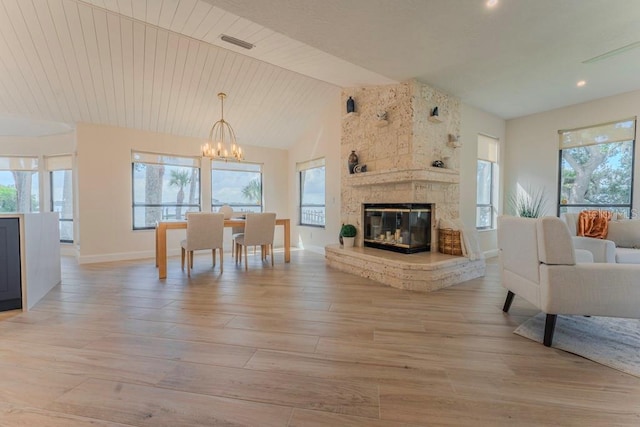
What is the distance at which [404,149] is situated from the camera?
3.92m

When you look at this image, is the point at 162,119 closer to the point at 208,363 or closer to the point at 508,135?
the point at 208,363

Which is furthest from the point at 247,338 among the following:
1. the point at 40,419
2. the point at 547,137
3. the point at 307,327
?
the point at 547,137

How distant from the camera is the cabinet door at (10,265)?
254 centimetres

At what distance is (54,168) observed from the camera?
570 centimetres

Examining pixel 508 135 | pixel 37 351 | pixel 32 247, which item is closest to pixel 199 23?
pixel 32 247

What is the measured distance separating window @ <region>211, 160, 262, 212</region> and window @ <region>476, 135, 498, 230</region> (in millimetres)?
4673

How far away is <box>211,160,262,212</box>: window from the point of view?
6145 millimetres

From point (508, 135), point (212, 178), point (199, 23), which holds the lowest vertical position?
point (212, 178)

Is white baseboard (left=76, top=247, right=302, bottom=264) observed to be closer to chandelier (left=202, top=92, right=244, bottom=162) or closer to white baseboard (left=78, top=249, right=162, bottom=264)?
white baseboard (left=78, top=249, right=162, bottom=264)

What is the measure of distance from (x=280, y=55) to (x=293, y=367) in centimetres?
332

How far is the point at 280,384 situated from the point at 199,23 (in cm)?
321

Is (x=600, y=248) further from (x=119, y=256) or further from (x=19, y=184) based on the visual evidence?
(x=19, y=184)

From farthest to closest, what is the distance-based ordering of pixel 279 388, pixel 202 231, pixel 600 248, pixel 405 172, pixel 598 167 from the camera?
pixel 598 167
pixel 202 231
pixel 405 172
pixel 600 248
pixel 279 388

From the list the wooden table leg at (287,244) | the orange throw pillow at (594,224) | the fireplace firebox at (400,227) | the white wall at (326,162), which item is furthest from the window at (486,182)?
the wooden table leg at (287,244)
